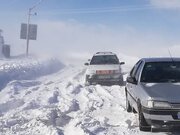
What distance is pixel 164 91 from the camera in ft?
27.5

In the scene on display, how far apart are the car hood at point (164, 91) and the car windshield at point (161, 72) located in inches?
15.1

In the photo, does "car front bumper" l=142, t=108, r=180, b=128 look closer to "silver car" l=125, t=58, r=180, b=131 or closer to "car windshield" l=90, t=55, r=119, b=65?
"silver car" l=125, t=58, r=180, b=131

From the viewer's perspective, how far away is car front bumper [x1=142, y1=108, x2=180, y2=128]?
7824mm

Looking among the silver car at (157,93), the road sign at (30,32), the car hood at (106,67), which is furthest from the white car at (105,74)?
the road sign at (30,32)

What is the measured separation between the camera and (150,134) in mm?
8609

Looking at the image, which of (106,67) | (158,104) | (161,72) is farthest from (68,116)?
(106,67)

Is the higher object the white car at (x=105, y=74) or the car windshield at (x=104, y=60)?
the car windshield at (x=104, y=60)

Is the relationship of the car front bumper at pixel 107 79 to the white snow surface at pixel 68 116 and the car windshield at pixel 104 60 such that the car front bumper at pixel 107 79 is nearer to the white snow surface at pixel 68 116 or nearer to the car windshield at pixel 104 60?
the car windshield at pixel 104 60

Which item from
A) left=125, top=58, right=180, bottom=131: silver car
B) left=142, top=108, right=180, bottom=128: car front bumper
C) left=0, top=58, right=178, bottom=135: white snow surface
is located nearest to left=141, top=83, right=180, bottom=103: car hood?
left=125, top=58, right=180, bottom=131: silver car

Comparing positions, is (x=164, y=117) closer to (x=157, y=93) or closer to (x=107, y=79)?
(x=157, y=93)

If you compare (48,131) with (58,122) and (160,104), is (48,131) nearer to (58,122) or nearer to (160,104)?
(58,122)

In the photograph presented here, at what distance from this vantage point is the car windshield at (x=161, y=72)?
943 cm

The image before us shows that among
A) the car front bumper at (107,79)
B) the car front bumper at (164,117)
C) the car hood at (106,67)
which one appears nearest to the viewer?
the car front bumper at (164,117)

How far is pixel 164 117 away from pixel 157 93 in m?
0.61
